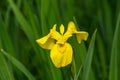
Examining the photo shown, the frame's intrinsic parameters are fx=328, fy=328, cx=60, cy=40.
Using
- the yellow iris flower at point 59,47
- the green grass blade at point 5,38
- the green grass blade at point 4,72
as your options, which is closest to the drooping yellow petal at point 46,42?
the yellow iris flower at point 59,47

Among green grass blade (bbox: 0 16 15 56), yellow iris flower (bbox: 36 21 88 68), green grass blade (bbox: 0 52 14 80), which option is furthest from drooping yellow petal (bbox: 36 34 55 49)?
green grass blade (bbox: 0 16 15 56)

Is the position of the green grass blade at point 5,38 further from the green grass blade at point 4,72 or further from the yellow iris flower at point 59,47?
the yellow iris flower at point 59,47

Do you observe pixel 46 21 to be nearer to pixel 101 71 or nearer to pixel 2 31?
pixel 2 31

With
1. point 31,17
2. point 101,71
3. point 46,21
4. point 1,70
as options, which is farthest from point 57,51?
point 101,71

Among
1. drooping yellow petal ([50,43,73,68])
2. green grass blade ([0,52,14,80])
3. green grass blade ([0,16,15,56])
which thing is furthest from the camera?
green grass blade ([0,16,15,56])

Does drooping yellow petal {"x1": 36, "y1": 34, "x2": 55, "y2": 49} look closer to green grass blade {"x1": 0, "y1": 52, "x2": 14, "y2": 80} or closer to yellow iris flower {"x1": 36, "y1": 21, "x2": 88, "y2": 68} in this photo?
yellow iris flower {"x1": 36, "y1": 21, "x2": 88, "y2": 68}
